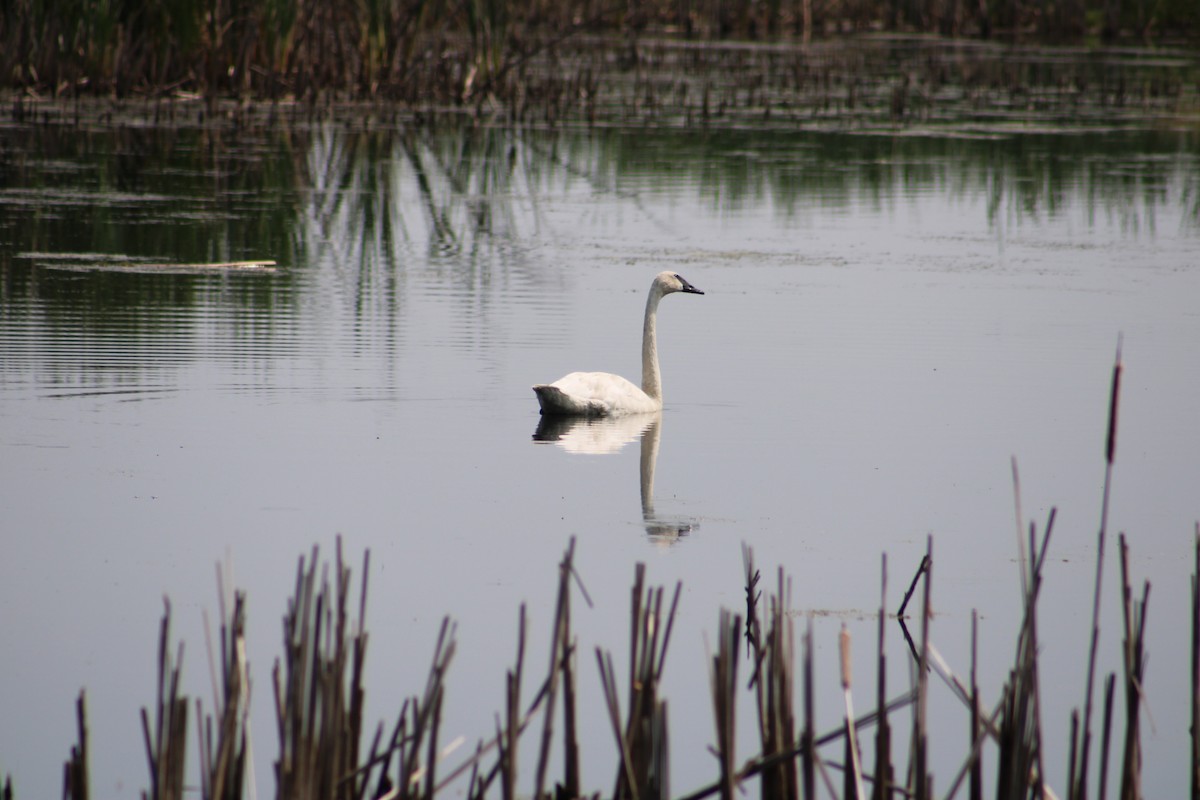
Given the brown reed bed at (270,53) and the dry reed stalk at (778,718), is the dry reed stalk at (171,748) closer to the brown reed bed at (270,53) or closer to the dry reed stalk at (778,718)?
the dry reed stalk at (778,718)

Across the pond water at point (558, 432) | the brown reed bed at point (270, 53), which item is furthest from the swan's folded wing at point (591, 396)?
the brown reed bed at point (270, 53)

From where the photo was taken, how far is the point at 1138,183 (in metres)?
17.2

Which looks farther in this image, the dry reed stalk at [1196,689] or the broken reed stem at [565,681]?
the dry reed stalk at [1196,689]

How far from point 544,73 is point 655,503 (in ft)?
64.6

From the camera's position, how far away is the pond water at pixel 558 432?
5273 mm

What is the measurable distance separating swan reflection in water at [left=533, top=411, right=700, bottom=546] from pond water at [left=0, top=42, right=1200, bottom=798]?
36 millimetres

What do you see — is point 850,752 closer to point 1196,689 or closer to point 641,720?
point 641,720

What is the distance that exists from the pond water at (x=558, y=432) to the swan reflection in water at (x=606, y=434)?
36mm

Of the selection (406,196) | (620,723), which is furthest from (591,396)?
(406,196)

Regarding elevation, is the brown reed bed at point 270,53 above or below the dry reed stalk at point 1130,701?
above

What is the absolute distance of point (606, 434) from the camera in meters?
8.29

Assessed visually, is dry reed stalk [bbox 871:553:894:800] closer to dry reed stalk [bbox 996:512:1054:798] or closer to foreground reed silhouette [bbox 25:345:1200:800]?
foreground reed silhouette [bbox 25:345:1200:800]

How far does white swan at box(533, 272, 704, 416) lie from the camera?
27.0 feet

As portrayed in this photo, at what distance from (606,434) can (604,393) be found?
0.21 meters
